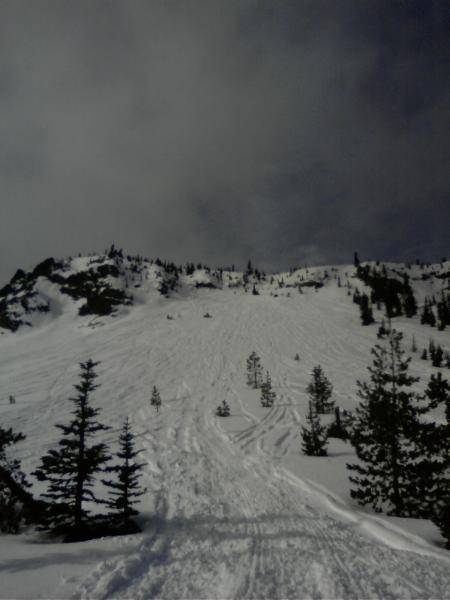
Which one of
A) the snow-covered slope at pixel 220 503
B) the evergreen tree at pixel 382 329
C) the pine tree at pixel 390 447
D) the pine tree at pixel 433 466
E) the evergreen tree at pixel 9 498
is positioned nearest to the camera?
the snow-covered slope at pixel 220 503

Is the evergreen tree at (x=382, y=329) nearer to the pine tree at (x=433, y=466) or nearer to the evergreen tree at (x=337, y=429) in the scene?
the pine tree at (x=433, y=466)

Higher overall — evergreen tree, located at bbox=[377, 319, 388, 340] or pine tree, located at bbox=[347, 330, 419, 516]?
evergreen tree, located at bbox=[377, 319, 388, 340]

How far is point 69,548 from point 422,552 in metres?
7.91

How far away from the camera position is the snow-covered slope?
4.95 metres

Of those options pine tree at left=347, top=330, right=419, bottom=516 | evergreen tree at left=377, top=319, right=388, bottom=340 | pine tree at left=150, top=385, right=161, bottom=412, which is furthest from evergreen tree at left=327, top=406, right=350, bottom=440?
pine tree at left=150, top=385, right=161, bottom=412

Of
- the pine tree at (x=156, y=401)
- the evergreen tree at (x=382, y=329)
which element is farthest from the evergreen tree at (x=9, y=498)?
the pine tree at (x=156, y=401)

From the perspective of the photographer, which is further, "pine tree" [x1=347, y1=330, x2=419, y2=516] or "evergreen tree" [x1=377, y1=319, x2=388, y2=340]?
"evergreen tree" [x1=377, y1=319, x2=388, y2=340]

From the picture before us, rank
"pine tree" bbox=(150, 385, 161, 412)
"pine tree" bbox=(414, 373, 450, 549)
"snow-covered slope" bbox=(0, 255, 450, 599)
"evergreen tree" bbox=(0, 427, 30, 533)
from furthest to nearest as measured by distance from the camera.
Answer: "pine tree" bbox=(150, 385, 161, 412), "pine tree" bbox=(414, 373, 450, 549), "evergreen tree" bbox=(0, 427, 30, 533), "snow-covered slope" bbox=(0, 255, 450, 599)

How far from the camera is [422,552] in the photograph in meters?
6.56

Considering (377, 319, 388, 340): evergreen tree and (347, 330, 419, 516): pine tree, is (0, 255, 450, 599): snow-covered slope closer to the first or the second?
(347, 330, 419, 516): pine tree

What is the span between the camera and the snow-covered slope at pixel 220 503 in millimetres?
4949

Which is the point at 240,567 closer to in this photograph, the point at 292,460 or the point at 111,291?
the point at 292,460

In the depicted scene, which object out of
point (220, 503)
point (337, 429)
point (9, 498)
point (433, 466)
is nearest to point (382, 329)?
point (337, 429)

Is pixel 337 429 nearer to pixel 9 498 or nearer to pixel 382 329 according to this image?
pixel 382 329
